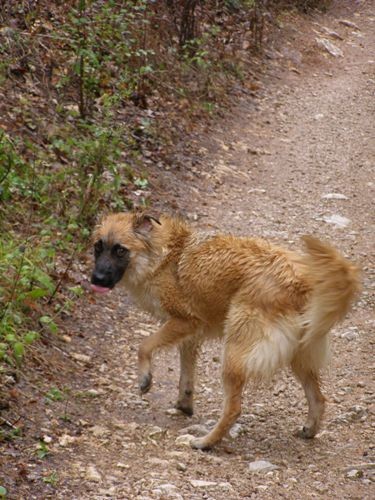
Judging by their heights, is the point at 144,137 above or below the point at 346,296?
below

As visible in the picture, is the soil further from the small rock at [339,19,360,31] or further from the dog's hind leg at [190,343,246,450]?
the small rock at [339,19,360,31]

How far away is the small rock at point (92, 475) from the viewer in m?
5.29

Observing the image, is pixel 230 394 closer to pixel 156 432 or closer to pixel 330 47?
pixel 156 432

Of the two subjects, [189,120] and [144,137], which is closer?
[144,137]

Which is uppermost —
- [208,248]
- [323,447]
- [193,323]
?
[208,248]

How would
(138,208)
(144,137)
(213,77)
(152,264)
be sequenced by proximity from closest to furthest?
(152,264), (138,208), (144,137), (213,77)

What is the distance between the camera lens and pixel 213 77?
14508mm

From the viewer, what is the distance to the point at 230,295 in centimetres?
623

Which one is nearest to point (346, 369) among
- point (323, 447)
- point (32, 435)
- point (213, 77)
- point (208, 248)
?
point (323, 447)

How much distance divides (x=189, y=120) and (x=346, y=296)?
25.4 feet

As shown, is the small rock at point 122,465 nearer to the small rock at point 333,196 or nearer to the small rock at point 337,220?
the small rock at point 337,220

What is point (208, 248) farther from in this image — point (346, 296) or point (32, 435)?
point (32, 435)

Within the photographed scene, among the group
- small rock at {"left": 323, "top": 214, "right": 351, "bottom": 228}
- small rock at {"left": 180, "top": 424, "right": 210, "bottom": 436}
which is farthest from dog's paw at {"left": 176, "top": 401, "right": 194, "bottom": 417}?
small rock at {"left": 323, "top": 214, "right": 351, "bottom": 228}

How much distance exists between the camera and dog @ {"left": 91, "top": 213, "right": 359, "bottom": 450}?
5.81 metres
